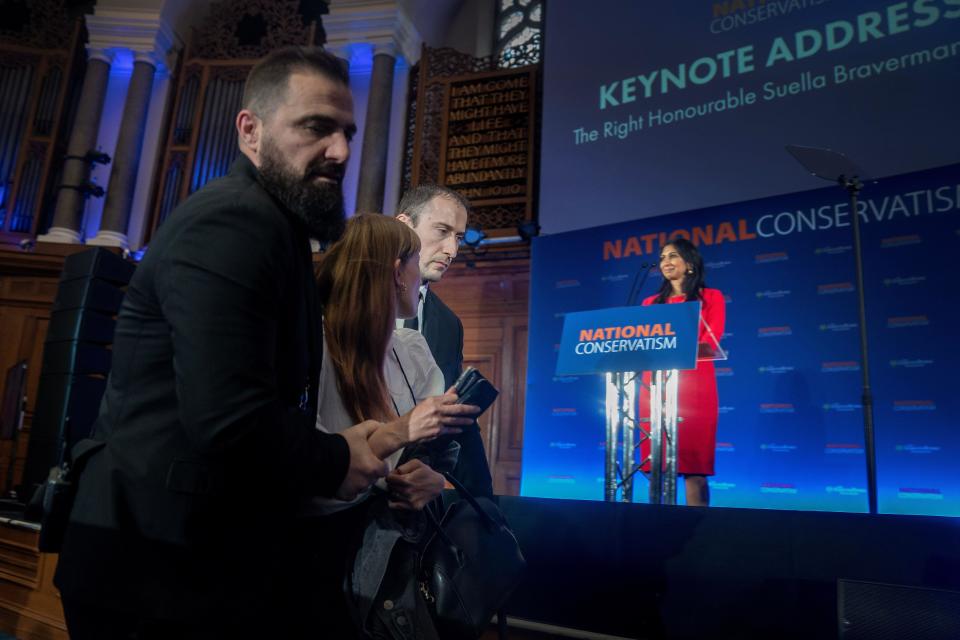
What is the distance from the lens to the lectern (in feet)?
12.3

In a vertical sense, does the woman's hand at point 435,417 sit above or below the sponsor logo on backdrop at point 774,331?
below

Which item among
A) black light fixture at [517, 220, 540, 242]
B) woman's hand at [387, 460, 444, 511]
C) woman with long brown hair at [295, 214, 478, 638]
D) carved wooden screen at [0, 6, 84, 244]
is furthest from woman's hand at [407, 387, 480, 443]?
carved wooden screen at [0, 6, 84, 244]

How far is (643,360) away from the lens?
3805 millimetres

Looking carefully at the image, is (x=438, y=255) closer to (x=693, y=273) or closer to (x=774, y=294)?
(x=693, y=273)

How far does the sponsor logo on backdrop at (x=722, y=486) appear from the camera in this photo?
15.4 feet

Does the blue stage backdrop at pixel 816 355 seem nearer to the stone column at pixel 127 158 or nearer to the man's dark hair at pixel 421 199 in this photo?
the man's dark hair at pixel 421 199

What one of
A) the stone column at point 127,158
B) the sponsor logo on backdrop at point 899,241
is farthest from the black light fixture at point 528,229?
the stone column at point 127,158

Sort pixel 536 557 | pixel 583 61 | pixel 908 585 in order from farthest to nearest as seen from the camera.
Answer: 1. pixel 583 61
2. pixel 536 557
3. pixel 908 585

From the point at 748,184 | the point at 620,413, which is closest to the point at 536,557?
the point at 620,413

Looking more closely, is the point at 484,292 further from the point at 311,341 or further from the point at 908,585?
the point at 311,341

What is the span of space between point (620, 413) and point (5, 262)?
6.63 metres

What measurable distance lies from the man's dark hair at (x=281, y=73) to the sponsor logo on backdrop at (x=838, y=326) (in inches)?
169

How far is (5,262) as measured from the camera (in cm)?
727

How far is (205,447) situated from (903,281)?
184 inches
